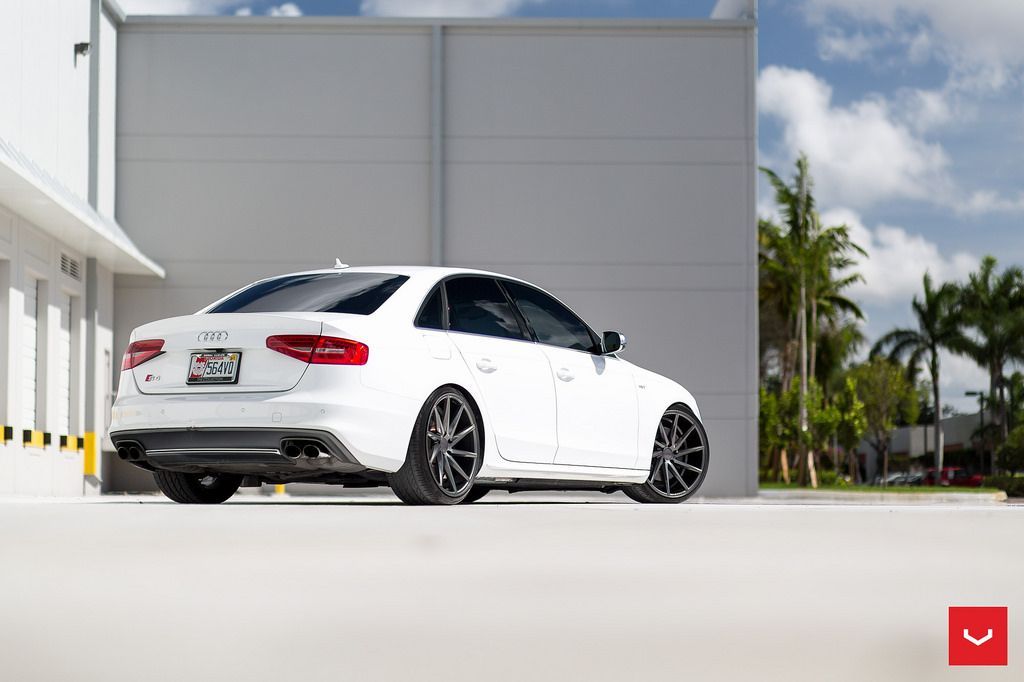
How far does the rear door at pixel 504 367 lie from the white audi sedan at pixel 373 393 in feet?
0.04

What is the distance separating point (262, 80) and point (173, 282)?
3.73 metres

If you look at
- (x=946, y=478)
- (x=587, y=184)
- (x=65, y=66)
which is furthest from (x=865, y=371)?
(x=65, y=66)

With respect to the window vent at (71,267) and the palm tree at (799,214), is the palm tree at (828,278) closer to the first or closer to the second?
the palm tree at (799,214)

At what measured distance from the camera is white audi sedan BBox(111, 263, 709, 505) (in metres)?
7.54

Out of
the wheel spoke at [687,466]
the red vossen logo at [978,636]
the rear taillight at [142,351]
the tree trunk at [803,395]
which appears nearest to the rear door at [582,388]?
the wheel spoke at [687,466]

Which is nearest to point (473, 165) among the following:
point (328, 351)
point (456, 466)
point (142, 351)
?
point (142, 351)

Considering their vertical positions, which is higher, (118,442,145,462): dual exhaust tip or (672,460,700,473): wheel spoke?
(118,442,145,462): dual exhaust tip

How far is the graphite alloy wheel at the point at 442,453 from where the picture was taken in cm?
773

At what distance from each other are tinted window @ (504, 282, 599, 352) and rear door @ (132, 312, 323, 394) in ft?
6.52

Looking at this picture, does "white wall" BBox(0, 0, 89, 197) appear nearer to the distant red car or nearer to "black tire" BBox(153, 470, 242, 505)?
"black tire" BBox(153, 470, 242, 505)

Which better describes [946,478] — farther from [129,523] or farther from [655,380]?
[129,523]

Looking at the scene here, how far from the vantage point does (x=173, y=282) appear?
23062mm

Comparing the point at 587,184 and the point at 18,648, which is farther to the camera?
the point at 587,184

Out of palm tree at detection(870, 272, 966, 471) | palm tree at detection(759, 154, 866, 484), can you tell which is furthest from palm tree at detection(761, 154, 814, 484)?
palm tree at detection(870, 272, 966, 471)
